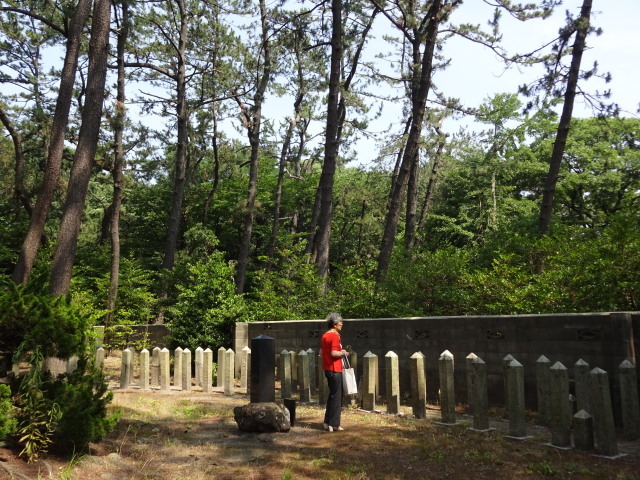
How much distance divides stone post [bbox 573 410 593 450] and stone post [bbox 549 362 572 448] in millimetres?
132

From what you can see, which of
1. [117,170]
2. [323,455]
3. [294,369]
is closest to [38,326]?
[323,455]

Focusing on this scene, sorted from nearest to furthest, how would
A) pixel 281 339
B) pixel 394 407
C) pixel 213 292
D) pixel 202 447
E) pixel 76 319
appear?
pixel 76 319
pixel 202 447
pixel 394 407
pixel 281 339
pixel 213 292

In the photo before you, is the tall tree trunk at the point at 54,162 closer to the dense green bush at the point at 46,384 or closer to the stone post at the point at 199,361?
the stone post at the point at 199,361

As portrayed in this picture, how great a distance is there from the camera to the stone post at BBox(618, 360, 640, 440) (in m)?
6.57

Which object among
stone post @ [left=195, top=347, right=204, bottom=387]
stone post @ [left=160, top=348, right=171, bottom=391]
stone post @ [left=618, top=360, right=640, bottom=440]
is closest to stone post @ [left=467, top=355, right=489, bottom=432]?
stone post @ [left=618, top=360, right=640, bottom=440]

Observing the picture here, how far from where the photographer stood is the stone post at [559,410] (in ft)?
21.1

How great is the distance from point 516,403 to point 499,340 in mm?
1800

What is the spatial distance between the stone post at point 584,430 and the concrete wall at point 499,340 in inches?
48.1

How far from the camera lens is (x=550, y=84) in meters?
15.7

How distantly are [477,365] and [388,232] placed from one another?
9.69 meters

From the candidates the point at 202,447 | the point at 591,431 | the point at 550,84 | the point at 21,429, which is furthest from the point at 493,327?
the point at 550,84

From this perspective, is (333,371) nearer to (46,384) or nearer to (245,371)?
(46,384)

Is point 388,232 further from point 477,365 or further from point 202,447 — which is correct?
point 202,447

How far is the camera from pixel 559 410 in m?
6.51
